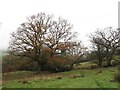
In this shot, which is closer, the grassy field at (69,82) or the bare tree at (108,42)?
the grassy field at (69,82)

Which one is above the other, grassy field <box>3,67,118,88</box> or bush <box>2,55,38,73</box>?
bush <box>2,55,38,73</box>

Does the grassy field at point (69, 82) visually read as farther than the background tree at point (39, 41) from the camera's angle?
No

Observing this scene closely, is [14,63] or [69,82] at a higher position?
[14,63]

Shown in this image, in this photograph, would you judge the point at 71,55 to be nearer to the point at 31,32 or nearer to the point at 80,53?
the point at 80,53

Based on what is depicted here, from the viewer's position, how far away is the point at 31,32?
53.6m

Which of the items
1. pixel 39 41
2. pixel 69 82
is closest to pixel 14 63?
pixel 39 41

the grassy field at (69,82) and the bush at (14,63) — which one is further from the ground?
the bush at (14,63)

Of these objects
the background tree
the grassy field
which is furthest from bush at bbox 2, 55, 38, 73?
the grassy field

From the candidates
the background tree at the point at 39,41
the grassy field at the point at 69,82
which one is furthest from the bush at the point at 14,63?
the grassy field at the point at 69,82

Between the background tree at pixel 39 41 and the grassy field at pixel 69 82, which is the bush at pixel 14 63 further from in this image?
the grassy field at pixel 69 82

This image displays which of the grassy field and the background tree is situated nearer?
the grassy field

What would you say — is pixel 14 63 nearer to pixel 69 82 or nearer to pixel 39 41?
pixel 39 41

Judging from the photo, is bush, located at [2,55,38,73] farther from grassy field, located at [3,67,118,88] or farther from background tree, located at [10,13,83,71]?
grassy field, located at [3,67,118,88]

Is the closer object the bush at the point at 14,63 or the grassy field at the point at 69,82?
the grassy field at the point at 69,82
